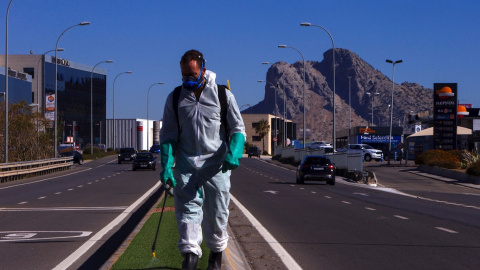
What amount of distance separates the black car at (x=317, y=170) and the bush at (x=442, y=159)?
617 inches

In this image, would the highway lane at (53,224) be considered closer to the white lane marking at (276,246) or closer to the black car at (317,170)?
the white lane marking at (276,246)

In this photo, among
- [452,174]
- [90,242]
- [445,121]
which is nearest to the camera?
[90,242]

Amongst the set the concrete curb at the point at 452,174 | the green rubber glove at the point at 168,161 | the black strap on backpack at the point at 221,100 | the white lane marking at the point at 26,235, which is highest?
the black strap on backpack at the point at 221,100

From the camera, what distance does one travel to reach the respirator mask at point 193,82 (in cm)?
646

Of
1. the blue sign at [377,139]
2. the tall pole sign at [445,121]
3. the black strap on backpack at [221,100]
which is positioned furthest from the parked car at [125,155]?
the black strap on backpack at [221,100]

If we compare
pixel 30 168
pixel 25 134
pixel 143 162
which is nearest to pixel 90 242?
pixel 30 168

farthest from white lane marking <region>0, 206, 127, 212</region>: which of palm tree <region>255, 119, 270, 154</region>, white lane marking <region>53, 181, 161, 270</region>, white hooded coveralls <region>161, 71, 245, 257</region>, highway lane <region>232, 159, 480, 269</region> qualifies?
palm tree <region>255, 119, 270, 154</region>

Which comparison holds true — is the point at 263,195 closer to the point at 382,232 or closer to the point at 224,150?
the point at 382,232

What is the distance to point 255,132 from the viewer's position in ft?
505

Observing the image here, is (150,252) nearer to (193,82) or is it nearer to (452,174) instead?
(193,82)

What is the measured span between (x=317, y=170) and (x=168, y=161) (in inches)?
1182

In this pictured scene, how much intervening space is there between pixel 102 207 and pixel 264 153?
11488 centimetres

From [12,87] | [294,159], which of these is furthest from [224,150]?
[12,87]

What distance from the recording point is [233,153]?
6461 millimetres
